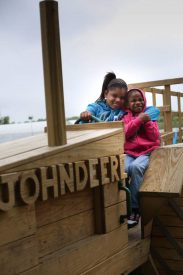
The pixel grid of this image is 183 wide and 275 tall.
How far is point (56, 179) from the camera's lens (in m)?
2.15

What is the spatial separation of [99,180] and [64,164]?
36cm

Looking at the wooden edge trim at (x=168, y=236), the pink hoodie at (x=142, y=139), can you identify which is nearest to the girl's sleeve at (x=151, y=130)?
the pink hoodie at (x=142, y=139)

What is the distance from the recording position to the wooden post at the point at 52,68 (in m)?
2.12

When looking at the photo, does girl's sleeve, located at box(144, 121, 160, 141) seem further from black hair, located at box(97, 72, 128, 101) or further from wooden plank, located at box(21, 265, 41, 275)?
wooden plank, located at box(21, 265, 41, 275)

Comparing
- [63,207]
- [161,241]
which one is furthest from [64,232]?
[161,241]

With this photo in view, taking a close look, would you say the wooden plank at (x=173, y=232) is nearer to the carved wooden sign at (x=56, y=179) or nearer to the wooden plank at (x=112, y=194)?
the wooden plank at (x=112, y=194)

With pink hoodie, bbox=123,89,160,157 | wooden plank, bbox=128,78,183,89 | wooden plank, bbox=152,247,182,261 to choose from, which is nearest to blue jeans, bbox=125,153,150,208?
pink hoodie, bbox=123,89,160,157

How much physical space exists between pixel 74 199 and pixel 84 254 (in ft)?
1.01

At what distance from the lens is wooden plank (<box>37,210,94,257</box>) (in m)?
2.18

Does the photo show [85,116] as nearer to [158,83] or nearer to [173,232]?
[173,232]

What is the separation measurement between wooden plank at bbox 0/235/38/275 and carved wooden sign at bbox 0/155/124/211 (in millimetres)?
188

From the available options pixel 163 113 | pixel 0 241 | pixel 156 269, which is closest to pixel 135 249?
pixel 156 269

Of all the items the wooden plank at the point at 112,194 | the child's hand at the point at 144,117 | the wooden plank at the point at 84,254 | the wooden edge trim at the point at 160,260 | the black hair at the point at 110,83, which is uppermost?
the black hair at the point at 110,83

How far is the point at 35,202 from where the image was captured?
2.12m
